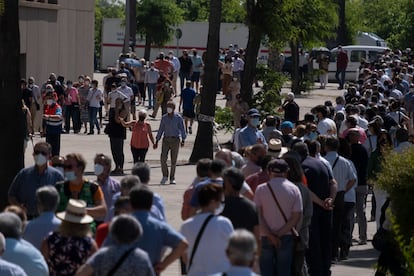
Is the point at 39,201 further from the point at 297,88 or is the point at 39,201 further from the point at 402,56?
the point at 402,56

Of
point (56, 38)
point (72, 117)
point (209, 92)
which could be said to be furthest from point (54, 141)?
point (56, 38)

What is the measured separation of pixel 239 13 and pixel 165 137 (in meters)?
13.9

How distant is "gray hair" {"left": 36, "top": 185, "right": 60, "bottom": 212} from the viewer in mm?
10648

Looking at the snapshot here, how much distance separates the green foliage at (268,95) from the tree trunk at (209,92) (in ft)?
9.09

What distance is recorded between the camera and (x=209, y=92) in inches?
1105

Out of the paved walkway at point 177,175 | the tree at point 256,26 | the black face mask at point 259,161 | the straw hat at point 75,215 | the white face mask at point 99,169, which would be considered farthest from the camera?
the tree at point 256,26

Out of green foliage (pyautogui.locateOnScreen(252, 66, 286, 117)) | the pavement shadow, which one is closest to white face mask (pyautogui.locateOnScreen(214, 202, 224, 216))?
the pavement shadow

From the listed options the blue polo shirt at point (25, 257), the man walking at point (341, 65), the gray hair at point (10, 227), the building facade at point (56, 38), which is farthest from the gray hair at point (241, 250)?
the man walking at point (341, 65)

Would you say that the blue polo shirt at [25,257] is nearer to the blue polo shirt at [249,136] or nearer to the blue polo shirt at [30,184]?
the blue polo shirt at [30,184]

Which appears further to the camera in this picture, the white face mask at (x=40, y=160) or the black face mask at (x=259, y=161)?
the black face mask at (x=259, y=161)

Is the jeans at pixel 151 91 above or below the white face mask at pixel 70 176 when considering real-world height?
below

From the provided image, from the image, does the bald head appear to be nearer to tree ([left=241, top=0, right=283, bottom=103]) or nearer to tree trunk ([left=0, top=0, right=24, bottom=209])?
tree trunk ([left=0, top=0, right=24, bottom=209])

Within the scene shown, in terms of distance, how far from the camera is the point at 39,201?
1071cm

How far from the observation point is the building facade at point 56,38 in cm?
3578
